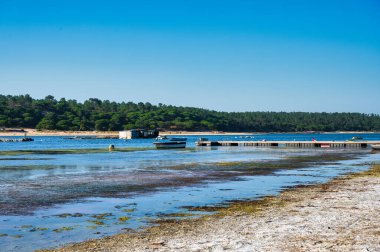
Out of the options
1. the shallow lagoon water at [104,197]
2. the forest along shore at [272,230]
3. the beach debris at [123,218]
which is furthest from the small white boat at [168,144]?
the beach debris at [123,218]

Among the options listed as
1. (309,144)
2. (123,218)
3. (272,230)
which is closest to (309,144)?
(309,144)

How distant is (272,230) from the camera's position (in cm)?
1595

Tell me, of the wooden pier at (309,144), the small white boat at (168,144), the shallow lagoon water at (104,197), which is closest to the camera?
the shallow lagoon water at (104,197)

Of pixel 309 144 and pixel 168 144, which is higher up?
pixel 309 144

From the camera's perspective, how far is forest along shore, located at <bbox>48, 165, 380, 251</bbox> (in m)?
14.0

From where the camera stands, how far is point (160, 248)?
13.9 meters

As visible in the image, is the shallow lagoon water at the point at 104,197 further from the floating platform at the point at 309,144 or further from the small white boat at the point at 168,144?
the floating platform at the point at 309,144

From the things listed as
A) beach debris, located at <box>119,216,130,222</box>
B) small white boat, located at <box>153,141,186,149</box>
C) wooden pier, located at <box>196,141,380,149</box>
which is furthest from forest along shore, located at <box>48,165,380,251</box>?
small white boat, located at <box>153,141,186,149</box>

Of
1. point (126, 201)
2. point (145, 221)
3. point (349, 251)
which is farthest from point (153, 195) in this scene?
point (349, 251)

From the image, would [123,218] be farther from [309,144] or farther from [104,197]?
[309,144]

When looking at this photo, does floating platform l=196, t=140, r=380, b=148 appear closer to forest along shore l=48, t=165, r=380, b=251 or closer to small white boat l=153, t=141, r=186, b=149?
small white boat l=153, t=141, r=186, b=149

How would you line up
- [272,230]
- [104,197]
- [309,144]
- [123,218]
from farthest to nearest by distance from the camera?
[309,144] → [104,197] → [123,218] → [272,230]

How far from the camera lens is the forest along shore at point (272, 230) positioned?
1397 centimetres

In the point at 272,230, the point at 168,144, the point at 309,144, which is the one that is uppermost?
the point at 309,144
